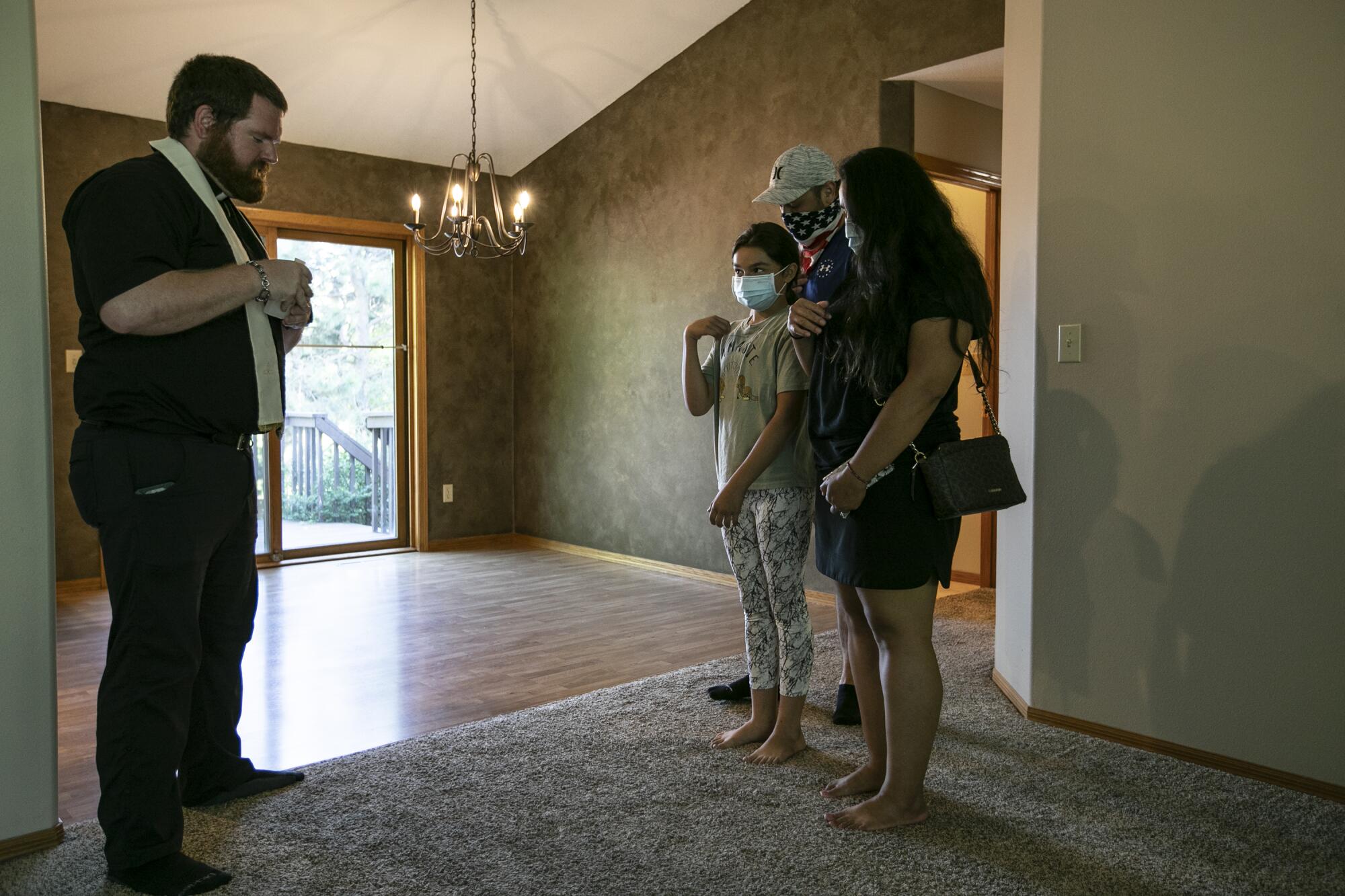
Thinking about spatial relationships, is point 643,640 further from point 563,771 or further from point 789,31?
point 789,31

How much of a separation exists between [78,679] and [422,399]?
291cm

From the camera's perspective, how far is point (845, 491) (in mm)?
1854

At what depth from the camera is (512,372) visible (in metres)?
6.26

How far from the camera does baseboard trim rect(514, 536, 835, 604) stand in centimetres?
474

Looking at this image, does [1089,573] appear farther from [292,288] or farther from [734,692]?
[292,288]

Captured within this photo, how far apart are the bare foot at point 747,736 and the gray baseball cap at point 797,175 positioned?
49.4 inches

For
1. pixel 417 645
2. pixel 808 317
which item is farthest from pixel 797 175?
pixel 417 645

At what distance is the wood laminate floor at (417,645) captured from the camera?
8.75ft

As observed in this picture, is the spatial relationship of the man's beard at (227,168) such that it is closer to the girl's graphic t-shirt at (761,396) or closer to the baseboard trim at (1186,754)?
the girl's graphic t-shirt at (761,396)

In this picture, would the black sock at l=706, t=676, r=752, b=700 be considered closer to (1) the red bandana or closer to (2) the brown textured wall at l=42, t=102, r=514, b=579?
(1) the red bandana

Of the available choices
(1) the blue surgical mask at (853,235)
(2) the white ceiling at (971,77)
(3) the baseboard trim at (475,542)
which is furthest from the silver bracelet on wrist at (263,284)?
(3) the baseboard trim at (475,542)

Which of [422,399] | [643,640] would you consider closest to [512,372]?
[422,399]

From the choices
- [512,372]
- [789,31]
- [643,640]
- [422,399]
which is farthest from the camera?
[512,372]

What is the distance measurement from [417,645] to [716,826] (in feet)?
6.36
